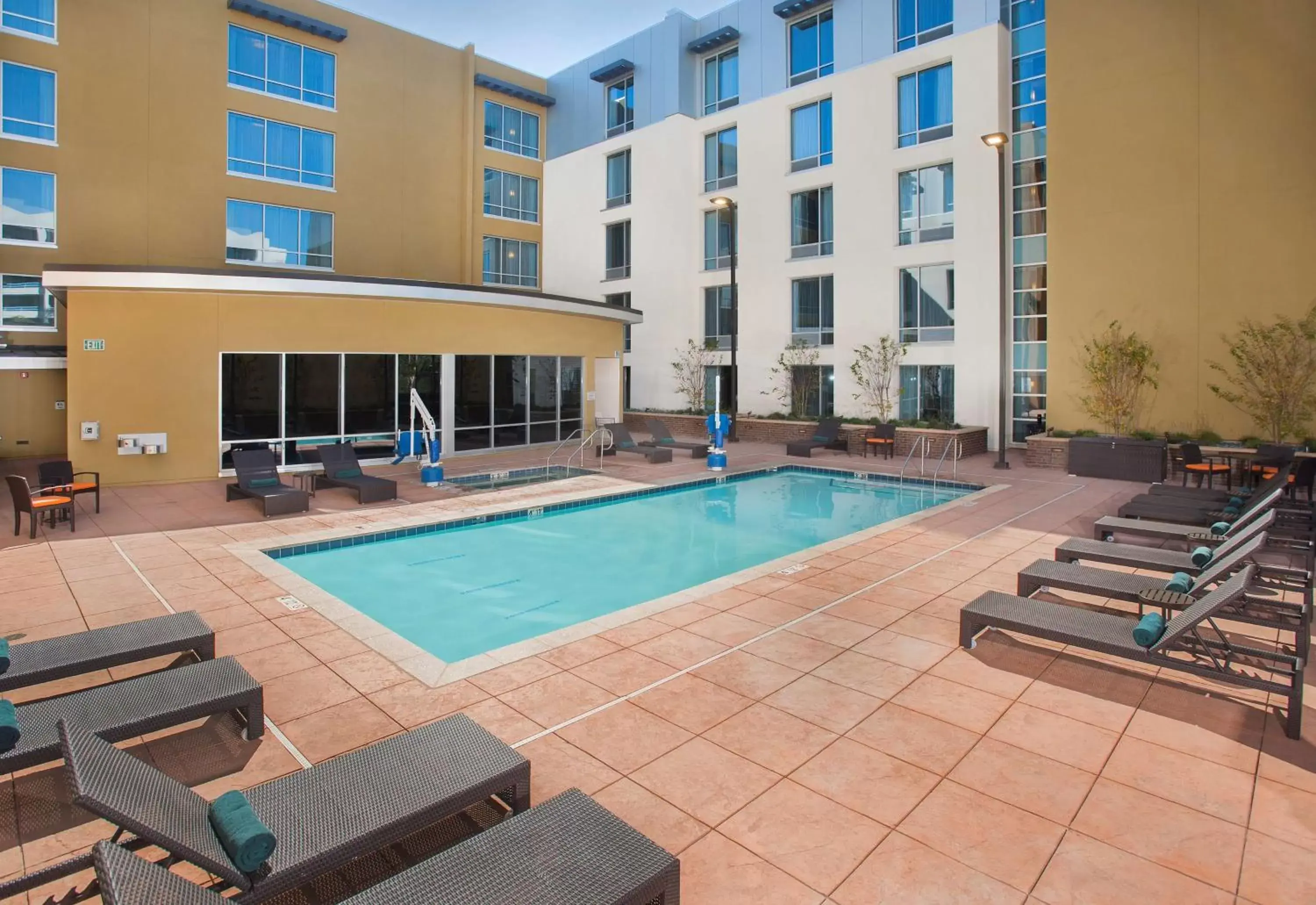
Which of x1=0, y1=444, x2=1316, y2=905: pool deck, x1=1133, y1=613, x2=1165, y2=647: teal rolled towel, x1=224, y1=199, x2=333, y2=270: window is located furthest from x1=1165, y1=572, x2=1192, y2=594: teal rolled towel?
x1=224, y1=199, x2=333, y2=270: window

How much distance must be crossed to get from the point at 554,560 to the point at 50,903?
6.50 metres

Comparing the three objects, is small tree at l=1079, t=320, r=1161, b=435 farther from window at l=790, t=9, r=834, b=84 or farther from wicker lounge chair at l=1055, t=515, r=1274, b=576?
window at l=790, t=9, r=834, b=84

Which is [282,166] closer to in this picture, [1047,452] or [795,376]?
[795,376]

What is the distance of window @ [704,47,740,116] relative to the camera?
24.2 meters

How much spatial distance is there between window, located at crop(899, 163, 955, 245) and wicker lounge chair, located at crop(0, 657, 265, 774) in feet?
62.5

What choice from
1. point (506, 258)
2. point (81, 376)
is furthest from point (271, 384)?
point (506, 258)

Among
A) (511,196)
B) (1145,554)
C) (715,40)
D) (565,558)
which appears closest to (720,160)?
(715,40)

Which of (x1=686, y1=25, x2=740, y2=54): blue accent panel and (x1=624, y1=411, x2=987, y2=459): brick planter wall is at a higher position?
(x1=686, y1=25, x2=740, y2=54): blue accent panel

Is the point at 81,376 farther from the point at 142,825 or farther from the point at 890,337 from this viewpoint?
the point at 890,337

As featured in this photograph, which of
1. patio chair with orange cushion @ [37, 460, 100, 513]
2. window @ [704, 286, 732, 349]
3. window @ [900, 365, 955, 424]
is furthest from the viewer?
window @ [704, 286, 732, 349]

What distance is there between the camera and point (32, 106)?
17.5m

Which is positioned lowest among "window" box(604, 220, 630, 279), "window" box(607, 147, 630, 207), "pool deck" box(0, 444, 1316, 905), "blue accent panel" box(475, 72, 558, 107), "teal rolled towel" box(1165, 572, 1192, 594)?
"pool deck" box(0, 444, 1316, 905)

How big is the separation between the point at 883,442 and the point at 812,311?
5735 millimetres

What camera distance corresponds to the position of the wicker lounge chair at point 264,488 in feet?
34.3
